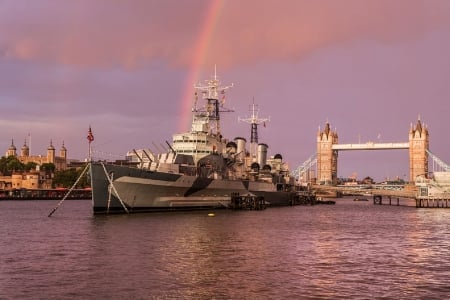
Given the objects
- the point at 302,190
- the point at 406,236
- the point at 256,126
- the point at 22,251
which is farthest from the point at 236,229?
the point at 302,190

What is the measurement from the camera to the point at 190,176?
63.3 meters

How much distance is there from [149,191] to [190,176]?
6419 mm

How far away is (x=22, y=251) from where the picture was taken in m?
31.8

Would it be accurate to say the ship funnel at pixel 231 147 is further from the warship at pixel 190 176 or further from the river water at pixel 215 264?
the river water at pixel 215 264

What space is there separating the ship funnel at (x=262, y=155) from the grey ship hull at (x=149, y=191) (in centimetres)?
2843

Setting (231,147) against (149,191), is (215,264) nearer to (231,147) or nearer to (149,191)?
(149,191)

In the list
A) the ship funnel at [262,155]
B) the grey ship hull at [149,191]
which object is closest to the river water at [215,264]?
the grey ship hull at [149,191]

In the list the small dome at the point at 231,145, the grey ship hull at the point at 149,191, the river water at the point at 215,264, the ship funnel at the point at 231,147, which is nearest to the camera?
the river water at the point at 215,264

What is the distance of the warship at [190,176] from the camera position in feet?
181

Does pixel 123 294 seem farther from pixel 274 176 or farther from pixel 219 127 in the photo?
pixel 274 176

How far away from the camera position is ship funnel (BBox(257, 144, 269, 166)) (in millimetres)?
102875

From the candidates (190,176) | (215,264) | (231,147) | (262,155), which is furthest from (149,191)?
(262,155)

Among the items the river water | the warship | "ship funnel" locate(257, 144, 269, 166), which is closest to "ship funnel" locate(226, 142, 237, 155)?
the warship

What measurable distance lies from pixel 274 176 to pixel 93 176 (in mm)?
53722
